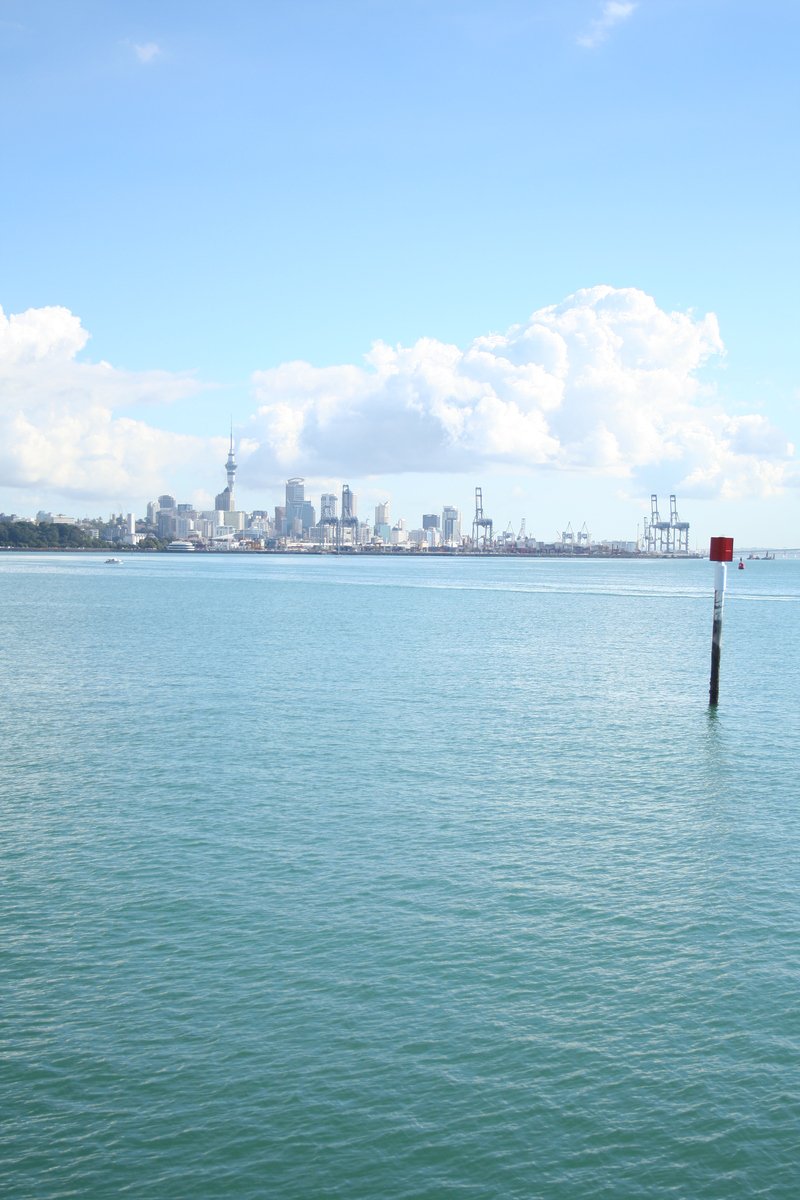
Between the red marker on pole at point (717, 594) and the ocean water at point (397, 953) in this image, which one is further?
the red marker on pole at point (717, 594)

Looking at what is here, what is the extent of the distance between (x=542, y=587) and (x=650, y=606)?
163 ft

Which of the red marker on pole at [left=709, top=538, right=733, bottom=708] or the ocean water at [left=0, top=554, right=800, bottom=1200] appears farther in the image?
the red marker on pole at [left=709, top=538, right=733, bottom=708]

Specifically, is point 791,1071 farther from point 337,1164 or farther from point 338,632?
point 338,632

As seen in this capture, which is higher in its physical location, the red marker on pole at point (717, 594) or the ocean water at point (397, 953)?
the red marker on pole at point (717, 594)

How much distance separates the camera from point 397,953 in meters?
17.3

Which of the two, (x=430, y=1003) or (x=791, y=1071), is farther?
(x=430, y=1003)

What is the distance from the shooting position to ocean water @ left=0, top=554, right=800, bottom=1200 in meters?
12.1

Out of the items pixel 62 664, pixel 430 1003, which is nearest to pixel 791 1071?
pixel 430 1003

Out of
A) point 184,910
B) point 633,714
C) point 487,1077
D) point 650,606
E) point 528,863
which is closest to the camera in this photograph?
point 487,1077

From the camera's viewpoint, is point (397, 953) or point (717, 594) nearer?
point (397, 953)

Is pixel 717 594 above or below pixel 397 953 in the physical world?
above

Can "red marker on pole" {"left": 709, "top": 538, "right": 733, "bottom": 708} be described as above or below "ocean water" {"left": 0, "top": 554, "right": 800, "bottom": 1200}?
above

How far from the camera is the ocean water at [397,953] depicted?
12.1 m

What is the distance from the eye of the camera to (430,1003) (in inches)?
615
